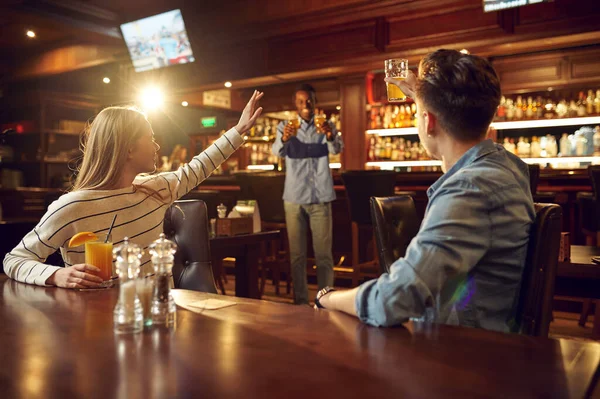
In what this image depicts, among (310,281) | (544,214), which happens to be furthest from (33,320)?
(310,281)

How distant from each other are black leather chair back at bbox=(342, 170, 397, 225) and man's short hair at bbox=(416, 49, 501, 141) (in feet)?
10.3

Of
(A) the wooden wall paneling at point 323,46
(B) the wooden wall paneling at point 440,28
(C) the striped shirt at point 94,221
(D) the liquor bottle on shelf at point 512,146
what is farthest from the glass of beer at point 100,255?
(D) the liquor bottle on shelf at point 512,146

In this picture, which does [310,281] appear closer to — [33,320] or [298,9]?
[298,9]

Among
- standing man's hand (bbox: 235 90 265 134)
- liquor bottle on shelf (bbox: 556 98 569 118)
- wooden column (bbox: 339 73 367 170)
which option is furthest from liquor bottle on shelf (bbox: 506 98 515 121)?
standing man's hand (bbox: 235 90 265 134)

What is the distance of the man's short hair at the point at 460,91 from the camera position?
1.25 meters

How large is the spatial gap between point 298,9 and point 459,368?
20.2ft

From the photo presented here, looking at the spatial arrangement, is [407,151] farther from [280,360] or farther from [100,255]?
[280,360]

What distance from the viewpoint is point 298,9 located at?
649 cm

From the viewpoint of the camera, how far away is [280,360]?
880 millimetres

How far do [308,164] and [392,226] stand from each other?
2417 millimetres

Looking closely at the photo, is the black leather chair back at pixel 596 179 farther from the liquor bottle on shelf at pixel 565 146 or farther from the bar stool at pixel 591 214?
the liquor bottle on shelf at pixel 565 146

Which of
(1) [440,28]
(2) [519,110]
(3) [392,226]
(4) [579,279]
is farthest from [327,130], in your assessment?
(2) [519,110]

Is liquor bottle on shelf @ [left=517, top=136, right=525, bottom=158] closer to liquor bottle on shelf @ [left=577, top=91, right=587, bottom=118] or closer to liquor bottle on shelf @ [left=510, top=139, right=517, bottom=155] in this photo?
liquor bottle on shelf @ [left=510, top=139, right=517, bottom=155]

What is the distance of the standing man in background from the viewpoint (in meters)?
4.51
